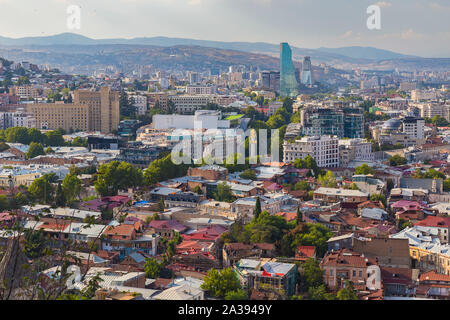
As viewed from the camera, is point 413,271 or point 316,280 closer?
point 316,280

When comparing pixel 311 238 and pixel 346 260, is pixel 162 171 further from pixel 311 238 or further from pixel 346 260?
pixel 346 260

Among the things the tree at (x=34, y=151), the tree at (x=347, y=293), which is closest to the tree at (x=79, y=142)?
the tree at (x=34, y=151)

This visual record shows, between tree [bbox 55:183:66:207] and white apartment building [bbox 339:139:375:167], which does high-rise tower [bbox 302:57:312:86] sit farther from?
tree [bbox 55:183:66:207]

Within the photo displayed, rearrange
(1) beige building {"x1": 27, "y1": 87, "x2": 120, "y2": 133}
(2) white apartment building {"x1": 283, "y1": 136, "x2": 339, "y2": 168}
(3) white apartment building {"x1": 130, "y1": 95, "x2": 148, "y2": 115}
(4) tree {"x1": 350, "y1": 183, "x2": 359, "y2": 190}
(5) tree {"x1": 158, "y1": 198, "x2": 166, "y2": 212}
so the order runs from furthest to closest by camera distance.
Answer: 1. (3) white apartment building {"x1": 130, "y1": 95, "x2": 148, "y2": 115}
2. (1) beige building {"x1": 27, "y1": 87, "x2": 120, "y2": 133}
3. (2) white apartment building {"x1": 283, "y1": 136, "x2": 339, "y2": 168}
4. (4) tree {"x1": 350, "y1": 183, "x2": 359, "y2": 190}
5. (5) tree {"x1": 158, "y1": 198, "x2": 166, "y2": 212}

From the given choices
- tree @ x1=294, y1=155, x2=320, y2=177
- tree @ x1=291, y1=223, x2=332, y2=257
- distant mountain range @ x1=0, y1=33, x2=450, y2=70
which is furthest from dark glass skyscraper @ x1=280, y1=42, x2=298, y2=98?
tree @ x1=291, y1=223, x2=332, y2=257

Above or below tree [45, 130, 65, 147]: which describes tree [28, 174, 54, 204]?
below
